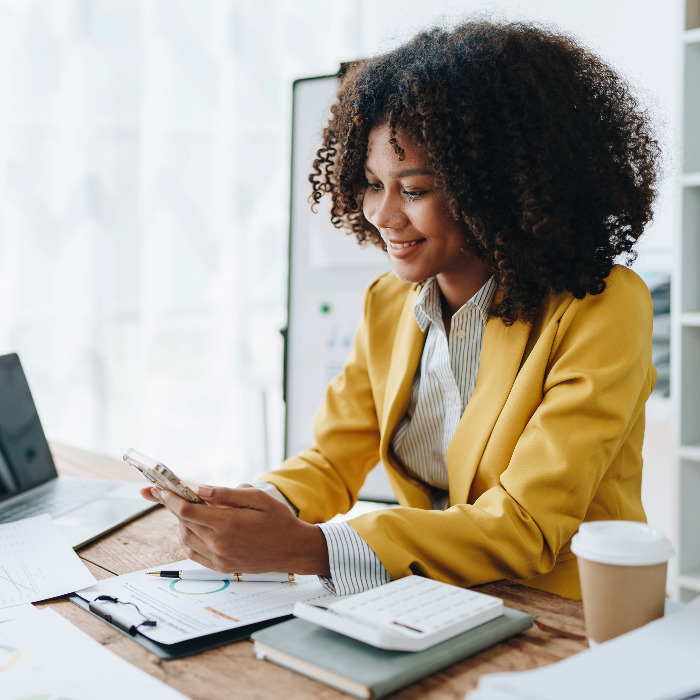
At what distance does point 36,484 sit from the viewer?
149cm

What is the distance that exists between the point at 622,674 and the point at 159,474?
0.52 metres

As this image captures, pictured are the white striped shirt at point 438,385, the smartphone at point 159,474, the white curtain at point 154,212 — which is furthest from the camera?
the white curtain at point 154,212

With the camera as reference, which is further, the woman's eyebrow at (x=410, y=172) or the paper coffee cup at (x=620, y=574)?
the woman's eyebrow at (x=410, y=172)

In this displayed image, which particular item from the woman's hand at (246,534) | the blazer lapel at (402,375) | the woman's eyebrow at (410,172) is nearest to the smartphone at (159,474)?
the woman's hand at (246,534)

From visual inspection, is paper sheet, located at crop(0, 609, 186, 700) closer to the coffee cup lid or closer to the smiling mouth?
the coffee cup lid

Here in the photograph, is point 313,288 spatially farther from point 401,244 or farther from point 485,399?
point 485,399

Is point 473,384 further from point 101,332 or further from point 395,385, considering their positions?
point 101,332

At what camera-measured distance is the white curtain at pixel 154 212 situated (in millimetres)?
2506

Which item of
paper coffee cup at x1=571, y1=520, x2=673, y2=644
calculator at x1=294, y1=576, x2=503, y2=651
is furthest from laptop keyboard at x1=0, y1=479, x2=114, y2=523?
paper coffee cup at x1=571, y1=520, x2=673, y2=644

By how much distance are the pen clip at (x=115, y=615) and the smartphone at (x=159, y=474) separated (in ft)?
0.45

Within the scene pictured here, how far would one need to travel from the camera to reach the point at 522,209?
114cm

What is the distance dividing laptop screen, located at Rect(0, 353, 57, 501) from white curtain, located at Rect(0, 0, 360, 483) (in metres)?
1.09

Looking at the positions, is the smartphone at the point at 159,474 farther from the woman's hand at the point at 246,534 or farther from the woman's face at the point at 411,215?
the woman's face at the point at 411,215

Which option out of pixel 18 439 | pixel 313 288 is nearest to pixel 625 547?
pixel 18 439
